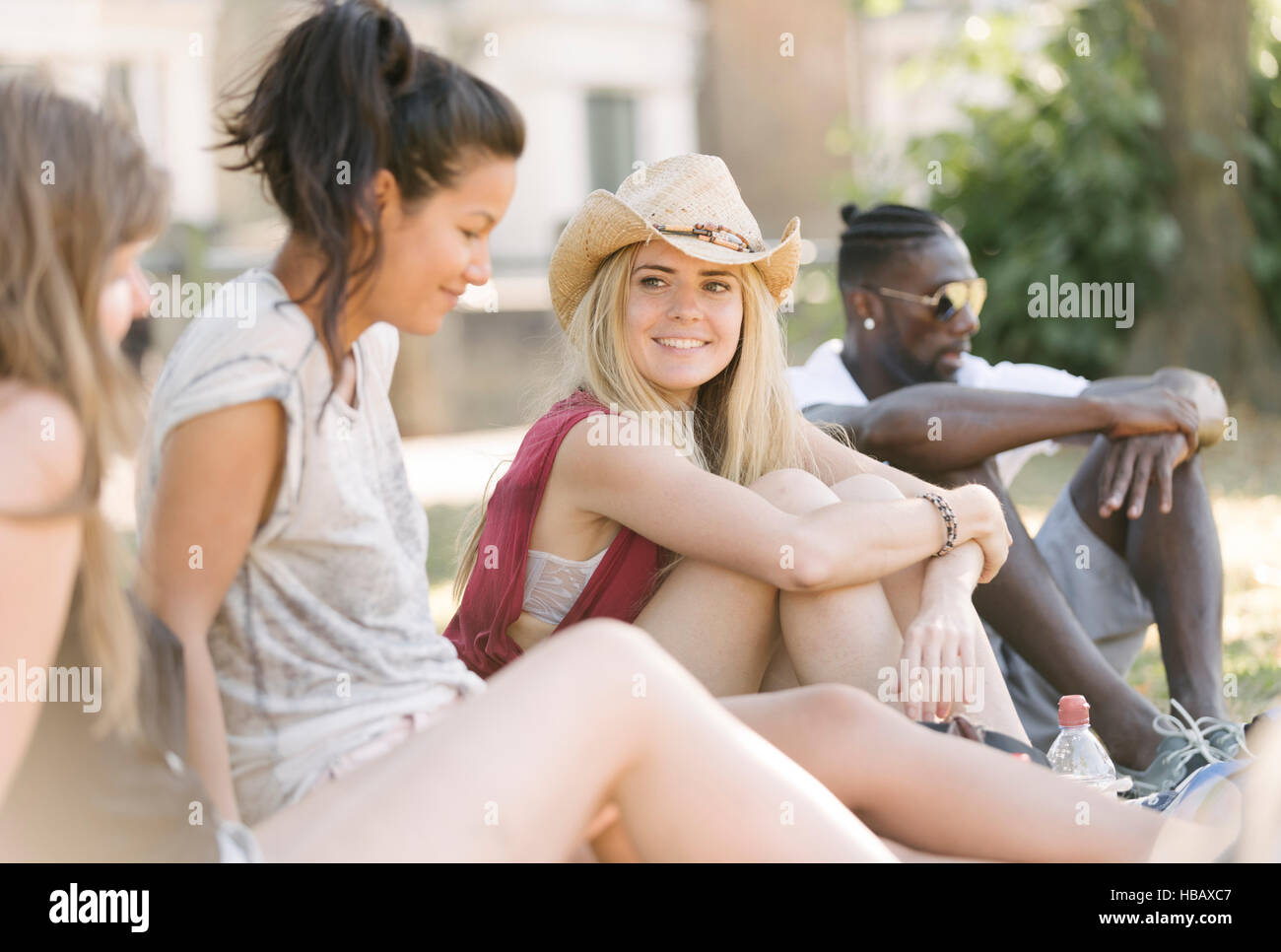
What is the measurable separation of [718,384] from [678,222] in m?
0.43

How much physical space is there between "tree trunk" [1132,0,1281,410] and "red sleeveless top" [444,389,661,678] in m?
9.03

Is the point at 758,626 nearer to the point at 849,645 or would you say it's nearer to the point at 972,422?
the point at 849,645

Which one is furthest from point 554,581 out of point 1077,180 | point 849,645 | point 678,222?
point 1077,180

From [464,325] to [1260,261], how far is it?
26.6 feet

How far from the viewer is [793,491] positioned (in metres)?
2.97

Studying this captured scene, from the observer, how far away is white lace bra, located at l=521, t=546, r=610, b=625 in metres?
3.06

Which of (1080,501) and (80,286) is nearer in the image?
(80,286)

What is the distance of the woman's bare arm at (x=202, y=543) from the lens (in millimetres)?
1917

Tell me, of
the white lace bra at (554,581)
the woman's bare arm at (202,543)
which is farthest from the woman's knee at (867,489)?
the woman's bare arm at (202,543)

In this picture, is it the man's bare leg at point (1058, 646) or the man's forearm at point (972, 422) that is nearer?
the man's bare leg at point (1058, 646)

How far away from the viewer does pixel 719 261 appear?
3.08 meters

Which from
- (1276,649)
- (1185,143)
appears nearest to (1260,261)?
(1185,143)

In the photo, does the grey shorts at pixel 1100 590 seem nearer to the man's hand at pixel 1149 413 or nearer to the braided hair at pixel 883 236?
the man's hand at pixel 1149 413
